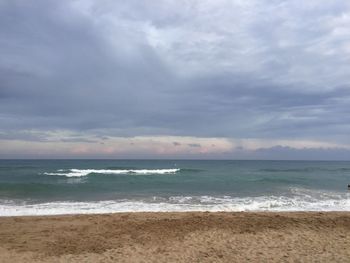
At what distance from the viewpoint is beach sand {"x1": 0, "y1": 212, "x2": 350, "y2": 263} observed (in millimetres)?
7586

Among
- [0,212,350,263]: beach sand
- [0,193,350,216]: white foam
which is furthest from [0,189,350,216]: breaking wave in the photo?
[0,212,350,263]: beach sand

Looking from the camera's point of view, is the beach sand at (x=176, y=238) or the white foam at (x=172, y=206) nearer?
the beach sand at (x=176, y=238)

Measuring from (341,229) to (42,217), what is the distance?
1003 cm

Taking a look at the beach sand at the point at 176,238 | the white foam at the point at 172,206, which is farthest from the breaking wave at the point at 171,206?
Result: the beach sand at the point at 176,238

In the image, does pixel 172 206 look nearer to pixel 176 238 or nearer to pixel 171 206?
pixel 171 206

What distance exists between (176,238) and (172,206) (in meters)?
6.86

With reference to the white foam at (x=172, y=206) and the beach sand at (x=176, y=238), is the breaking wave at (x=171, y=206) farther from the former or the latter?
the beach sand at (x=176, y=238)

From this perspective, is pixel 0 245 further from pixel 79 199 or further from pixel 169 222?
pixel 79 199

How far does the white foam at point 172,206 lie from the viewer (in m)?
14.6

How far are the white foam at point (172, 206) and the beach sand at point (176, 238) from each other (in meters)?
2.15

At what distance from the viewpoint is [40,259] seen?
7523 mm

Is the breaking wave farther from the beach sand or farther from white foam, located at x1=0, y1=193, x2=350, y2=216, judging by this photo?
the beach sand

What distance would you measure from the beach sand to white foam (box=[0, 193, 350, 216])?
2.15 m

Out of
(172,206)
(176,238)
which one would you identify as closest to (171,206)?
(172,206)
